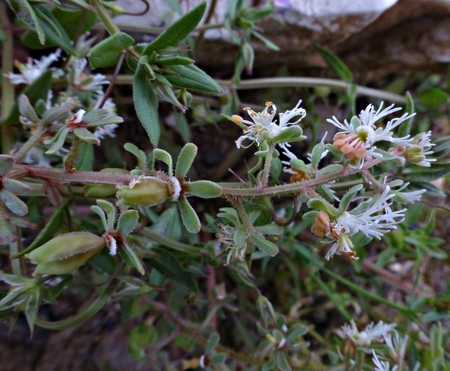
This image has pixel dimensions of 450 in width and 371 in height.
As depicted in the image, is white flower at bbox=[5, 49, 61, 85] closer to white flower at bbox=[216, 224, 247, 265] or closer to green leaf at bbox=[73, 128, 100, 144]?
green leaf at bbox=[73, 128, 100, 144]

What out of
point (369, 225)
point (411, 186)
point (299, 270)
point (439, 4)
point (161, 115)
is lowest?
point (299, 270)

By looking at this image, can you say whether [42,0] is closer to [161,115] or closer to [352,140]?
[352,140]

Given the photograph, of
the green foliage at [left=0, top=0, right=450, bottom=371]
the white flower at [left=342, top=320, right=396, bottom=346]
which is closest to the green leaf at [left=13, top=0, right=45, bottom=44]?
the green foliage at [left=0, top=0, right=450, bottom=371]

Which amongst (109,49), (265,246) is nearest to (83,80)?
(109,49)

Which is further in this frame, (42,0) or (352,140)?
(42,0)

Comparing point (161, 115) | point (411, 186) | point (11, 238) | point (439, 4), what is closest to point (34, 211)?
point (11, 238)

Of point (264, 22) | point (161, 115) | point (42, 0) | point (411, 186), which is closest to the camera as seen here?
point (42, 0)

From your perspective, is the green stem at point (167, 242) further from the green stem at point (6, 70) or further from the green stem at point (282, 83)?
the green stem at point (282, 83)
